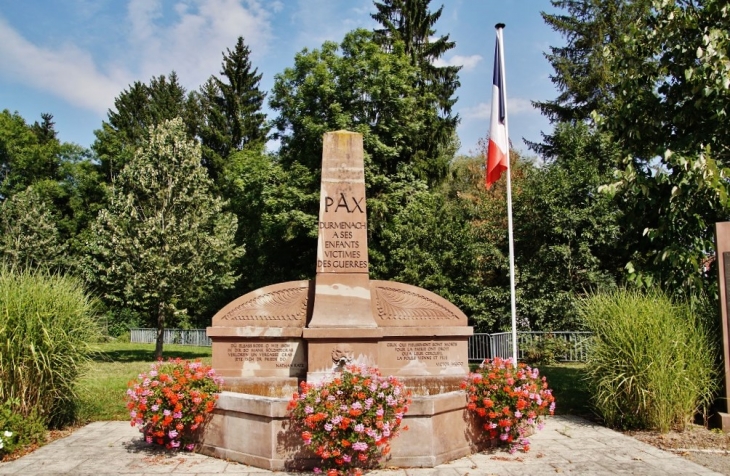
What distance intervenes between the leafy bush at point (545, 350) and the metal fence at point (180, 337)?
61.7 ft

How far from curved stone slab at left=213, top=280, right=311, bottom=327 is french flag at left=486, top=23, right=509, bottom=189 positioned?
4.52 metres

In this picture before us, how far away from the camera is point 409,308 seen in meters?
8.55

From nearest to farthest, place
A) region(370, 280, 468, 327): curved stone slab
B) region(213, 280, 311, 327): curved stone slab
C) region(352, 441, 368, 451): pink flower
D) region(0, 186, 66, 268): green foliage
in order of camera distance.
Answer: region(352, 441, 368, 451): pink flower, region(213, 280, 311, 327): curved stone slab, region(370, 280, 468, 327): curved stone slab, region(0, 186, 66, 268): green foliage

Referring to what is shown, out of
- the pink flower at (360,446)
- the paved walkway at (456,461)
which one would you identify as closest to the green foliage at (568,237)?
the paved walkway at (456,461)

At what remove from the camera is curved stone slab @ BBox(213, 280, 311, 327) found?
8.30 m

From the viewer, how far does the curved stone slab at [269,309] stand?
830 cm

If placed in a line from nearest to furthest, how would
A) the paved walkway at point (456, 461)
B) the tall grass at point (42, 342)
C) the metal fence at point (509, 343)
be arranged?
the paved walkway at point (456, 461), the tall grass at point (42, 342), the metal fence at point (509, 343)

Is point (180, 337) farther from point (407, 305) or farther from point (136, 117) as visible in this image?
point (407, 305)

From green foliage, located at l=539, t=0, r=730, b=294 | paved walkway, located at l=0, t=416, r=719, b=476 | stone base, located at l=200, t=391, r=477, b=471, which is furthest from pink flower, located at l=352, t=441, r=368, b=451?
green foliage, located at l=539, t=0, r=730, b=294

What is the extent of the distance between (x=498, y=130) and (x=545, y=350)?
9.38 meters

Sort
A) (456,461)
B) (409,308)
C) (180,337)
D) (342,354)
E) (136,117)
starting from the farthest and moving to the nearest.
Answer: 1. (136,117)
2. (180,337)
3. (409,308)
4. (342,354)
5. (456,461)

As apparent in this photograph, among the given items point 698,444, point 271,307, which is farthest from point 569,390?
point 271,307

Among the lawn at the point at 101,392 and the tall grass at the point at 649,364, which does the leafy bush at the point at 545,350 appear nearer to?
the tall grass at the point at 649,364

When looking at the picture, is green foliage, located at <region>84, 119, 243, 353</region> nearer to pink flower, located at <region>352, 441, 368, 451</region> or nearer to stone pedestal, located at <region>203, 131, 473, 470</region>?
stone pedestal, located at <region>203, 131, 473, 470</region>
